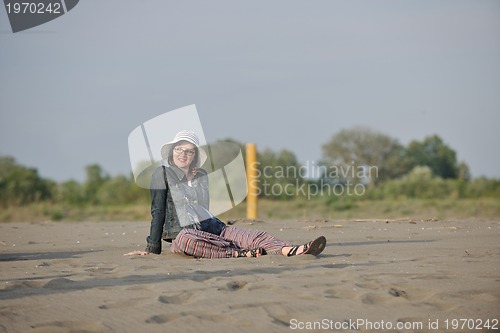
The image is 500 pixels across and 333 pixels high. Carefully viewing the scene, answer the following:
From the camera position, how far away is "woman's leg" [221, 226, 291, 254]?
7609 millimetres

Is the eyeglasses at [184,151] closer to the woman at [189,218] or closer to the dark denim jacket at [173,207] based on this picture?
the woman at [189,218]

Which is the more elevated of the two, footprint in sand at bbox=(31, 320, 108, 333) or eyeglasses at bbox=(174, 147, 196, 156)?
eyeglasses at bbox=(174, 147, 196, 156)

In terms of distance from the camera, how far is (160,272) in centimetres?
630

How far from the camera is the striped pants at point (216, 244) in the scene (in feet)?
24.7

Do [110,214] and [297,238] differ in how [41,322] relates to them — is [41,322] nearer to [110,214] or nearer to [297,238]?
[297,238]

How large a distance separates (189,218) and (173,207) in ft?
0.63

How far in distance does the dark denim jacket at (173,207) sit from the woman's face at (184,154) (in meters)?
0.07

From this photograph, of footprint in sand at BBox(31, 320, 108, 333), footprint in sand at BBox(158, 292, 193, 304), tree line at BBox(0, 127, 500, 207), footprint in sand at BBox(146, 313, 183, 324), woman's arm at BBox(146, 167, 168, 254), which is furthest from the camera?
tree line at BBox(0, 127, 500, 207)

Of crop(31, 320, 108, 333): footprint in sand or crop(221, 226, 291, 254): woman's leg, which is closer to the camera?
crop(31, 320, 108, 333): footprint in sand

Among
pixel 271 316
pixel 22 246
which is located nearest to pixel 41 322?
pixel 271 316

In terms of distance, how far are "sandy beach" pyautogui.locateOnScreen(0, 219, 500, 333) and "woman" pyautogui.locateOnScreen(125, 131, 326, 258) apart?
206 millimetres

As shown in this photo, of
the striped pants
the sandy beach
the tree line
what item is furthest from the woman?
the tree line

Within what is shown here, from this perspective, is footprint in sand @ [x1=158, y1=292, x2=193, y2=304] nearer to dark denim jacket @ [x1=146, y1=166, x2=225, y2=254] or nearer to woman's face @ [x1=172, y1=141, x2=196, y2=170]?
dark denim jacket @ [x1=146, y1=166, x2=225, y2=254]

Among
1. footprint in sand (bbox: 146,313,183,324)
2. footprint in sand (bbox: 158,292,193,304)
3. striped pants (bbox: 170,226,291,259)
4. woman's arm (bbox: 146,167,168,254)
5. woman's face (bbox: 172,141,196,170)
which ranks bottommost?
footprint in sand (bbox: 146,313,183,324)
